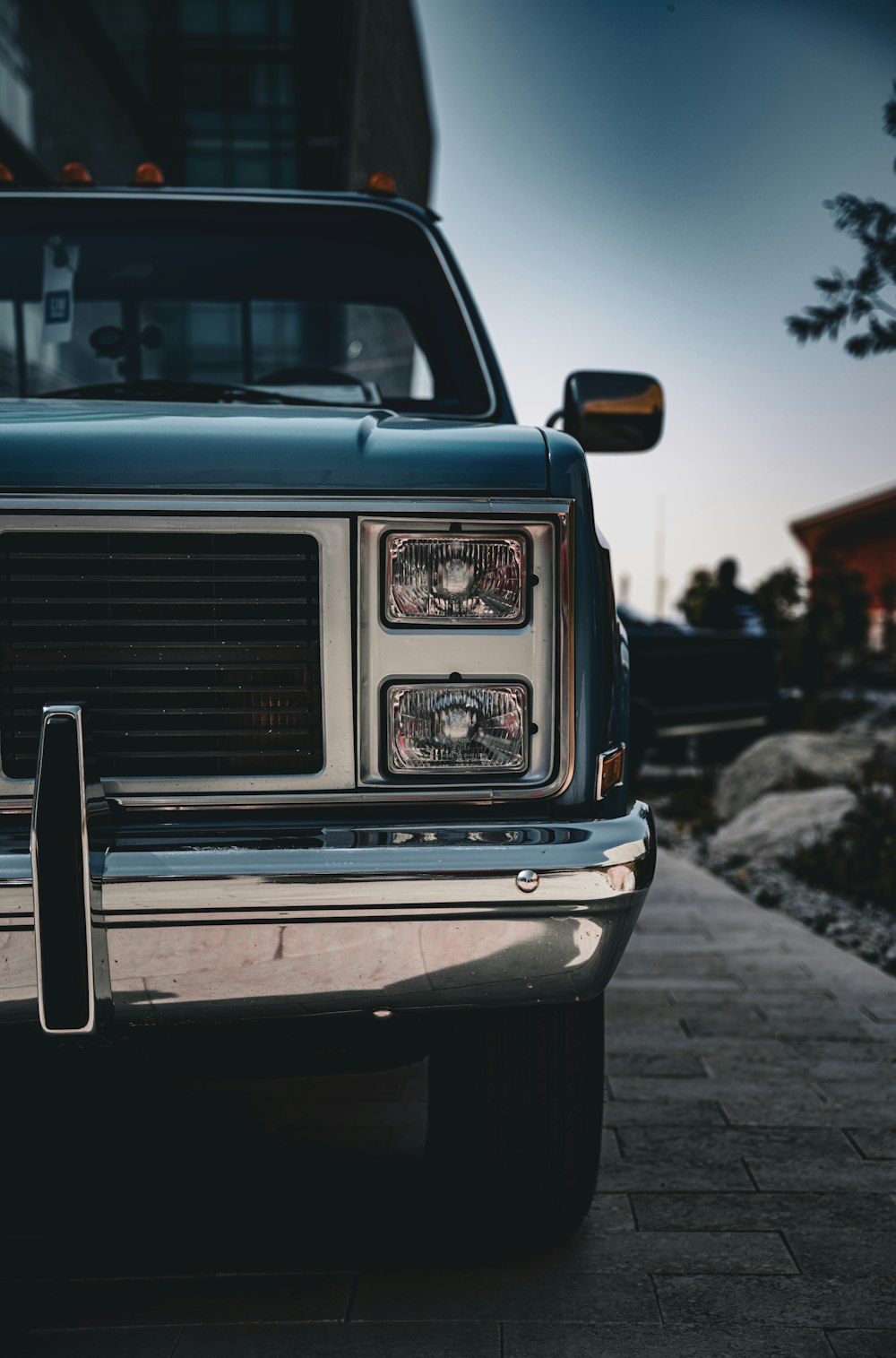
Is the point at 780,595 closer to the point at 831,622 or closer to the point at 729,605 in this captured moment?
the point at 831,622

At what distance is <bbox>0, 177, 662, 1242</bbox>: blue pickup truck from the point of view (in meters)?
1.81

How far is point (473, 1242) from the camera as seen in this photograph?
2.42m

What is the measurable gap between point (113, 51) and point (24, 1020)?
55.4 feet

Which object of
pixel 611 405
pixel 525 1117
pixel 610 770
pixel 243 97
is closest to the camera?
pixel 610 770

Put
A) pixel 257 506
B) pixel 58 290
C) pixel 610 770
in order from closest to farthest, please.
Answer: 1. pixel 257 506
2. pixel 610 770
3. pixel 58 290

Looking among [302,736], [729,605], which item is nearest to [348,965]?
[302,736]

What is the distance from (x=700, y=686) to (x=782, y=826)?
1429mm

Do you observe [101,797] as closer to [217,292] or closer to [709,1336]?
[709,1336]

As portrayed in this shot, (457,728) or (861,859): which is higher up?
(457,728)

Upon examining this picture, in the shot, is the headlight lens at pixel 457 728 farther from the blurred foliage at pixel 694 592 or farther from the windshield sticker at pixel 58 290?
the blurred foliage at pixel 694 592

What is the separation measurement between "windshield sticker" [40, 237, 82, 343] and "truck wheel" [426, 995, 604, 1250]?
2.13 meters

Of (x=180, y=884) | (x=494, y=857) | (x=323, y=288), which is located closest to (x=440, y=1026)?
(x=494, y=857)

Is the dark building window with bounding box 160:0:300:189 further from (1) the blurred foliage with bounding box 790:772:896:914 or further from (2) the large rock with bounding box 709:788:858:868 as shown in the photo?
(1) the blurred foliage with bounding box 790:772:896:914

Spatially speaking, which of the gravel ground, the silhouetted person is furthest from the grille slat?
the silhouetted person
